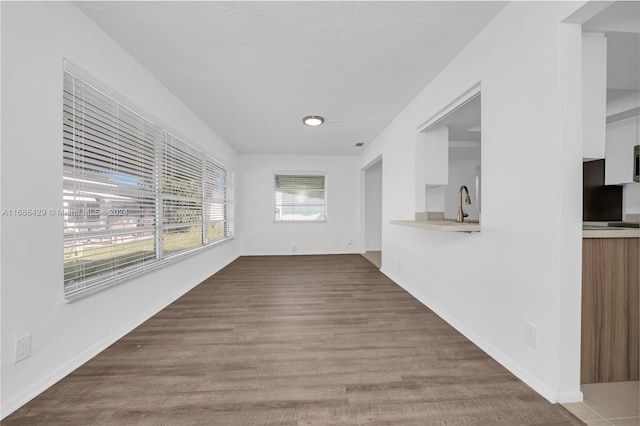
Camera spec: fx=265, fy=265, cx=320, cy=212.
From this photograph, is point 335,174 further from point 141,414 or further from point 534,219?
point 141,414

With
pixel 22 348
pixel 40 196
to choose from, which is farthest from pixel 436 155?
pixel 22 348

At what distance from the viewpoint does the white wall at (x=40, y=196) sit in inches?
57.7

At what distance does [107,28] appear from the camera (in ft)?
6.95

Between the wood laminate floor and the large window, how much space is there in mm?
693

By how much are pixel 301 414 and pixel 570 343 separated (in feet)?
5.21

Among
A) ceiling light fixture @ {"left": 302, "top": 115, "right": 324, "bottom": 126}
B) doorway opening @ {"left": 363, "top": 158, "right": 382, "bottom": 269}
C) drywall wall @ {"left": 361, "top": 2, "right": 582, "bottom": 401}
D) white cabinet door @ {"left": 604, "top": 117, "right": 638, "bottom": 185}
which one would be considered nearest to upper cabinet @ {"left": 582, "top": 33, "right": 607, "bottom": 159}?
drywall wall @ {"left": 361, "top": 2, "right": 582, "bottom": 401}

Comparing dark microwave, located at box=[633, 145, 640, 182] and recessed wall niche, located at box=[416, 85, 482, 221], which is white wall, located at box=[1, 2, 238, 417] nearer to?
recessed wall niche, located at box=[416, 85, 482, 221]

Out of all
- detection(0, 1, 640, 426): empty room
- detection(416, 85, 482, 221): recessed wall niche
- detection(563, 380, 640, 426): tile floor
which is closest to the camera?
detection(563, 380, 640, 426): tile floor

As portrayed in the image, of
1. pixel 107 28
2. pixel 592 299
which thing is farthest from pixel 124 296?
pixel 592 299

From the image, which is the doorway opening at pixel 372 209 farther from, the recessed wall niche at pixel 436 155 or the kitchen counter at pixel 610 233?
the kitchen counter at pixel 610 233

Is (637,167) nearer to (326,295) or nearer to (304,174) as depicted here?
(326,295)

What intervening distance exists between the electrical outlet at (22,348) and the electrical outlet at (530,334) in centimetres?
305

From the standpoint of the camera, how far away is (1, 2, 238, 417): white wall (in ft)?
4.81

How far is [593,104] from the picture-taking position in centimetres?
164
